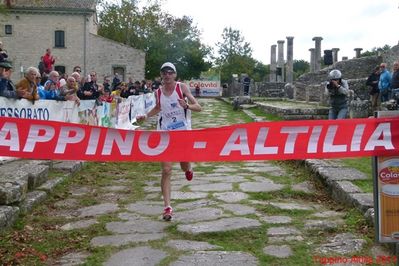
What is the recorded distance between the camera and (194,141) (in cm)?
440

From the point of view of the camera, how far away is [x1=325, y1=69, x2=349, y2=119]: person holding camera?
10.4 meters

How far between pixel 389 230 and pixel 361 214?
1359mm

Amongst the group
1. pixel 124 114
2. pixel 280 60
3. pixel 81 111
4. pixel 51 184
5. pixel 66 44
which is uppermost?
pixel 66 44

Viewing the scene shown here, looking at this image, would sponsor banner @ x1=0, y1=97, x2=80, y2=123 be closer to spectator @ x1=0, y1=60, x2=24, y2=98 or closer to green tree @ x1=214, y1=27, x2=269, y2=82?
spectator @ x1=0, y1=60, x2=24, y2=98

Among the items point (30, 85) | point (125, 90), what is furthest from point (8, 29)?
point (30, 85)

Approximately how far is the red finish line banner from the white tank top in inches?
51.5

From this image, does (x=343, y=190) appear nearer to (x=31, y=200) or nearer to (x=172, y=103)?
(x=172, y=103)

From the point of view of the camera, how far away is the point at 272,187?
275 inches

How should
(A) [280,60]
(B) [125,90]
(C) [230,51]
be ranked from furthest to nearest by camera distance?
(C) [230,51]
(A) [280,60]
(B) [125,90]

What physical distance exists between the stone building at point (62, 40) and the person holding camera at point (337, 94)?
37876mm

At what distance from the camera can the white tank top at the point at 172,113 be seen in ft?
18.9

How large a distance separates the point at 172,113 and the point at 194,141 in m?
1.42

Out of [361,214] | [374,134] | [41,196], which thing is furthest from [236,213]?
[41,196]

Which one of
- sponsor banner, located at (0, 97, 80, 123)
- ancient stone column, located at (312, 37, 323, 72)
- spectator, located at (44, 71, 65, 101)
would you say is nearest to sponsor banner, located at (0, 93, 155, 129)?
sponsor banner, located at (0, 97, 80, 123)
